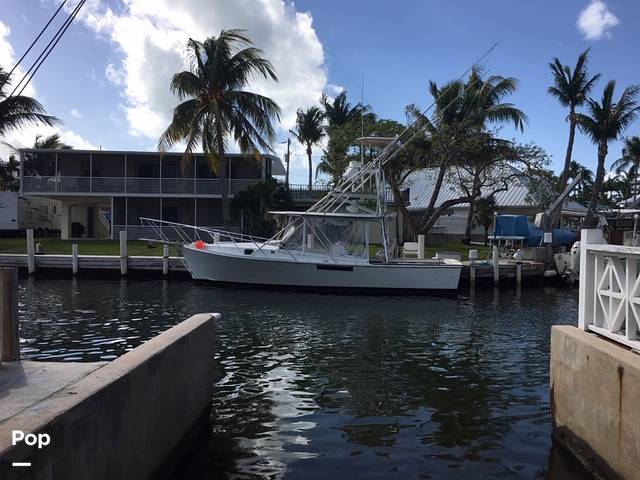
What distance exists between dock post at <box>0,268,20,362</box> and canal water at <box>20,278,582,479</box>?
6.20 ft

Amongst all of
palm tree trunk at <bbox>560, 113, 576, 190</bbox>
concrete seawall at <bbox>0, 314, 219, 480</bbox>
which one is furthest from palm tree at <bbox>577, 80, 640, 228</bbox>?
concrete seawall at <bbox>0, 314, 219, 480</bbox>

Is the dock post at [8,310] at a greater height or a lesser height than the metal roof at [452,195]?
lesser

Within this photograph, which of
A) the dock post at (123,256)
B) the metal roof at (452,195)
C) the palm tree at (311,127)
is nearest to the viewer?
the dock post at (123,256)

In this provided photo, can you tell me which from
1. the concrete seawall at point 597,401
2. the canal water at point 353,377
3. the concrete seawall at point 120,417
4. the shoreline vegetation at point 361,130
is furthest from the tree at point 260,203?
the concrete seawall at point 597,401

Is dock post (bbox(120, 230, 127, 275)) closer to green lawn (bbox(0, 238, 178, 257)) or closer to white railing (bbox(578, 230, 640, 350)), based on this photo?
green lawn (bbox(0, 238, 178, 257))

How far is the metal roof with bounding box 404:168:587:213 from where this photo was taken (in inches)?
1515

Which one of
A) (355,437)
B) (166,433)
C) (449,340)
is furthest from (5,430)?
(449,340)

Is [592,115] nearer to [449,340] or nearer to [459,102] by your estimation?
[459,102]

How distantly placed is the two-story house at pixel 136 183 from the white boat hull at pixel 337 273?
47.0 ft

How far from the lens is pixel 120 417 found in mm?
4016

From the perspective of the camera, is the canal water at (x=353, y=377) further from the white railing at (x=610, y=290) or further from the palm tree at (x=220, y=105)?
the palm tree at (x=220, y=105)

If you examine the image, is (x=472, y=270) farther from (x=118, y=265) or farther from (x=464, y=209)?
(x=464, y=209)

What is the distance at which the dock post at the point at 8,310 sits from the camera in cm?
471

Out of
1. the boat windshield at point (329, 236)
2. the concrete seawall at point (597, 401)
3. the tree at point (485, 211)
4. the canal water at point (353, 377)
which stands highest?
the tree at point (485, 211)
